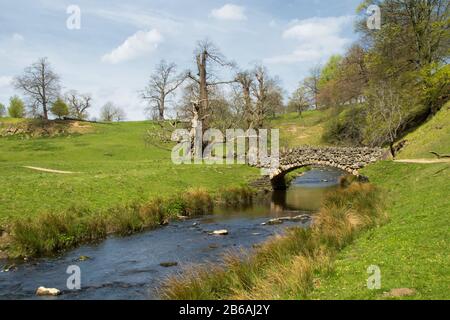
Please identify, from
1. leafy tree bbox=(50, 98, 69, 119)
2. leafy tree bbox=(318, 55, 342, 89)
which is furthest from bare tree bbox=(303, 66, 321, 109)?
leafy tree bbox=(50, 98, 69, 119)

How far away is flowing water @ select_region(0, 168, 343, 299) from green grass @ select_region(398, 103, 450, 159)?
10122 mm

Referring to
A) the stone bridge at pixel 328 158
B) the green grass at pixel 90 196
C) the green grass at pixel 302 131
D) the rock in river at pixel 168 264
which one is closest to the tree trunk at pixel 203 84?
the green grass at pixel 90 196

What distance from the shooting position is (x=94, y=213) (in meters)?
23.3

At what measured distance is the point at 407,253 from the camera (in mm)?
11625

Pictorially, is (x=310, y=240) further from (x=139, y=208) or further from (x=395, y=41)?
(x=395, y=41)

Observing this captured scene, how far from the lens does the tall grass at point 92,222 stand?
18.8 m

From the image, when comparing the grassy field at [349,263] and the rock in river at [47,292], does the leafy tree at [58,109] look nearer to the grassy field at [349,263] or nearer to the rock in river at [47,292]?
the rock in river at [47,292]

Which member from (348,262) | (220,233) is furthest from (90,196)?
(348,262)

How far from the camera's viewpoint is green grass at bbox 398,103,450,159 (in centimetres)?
3072

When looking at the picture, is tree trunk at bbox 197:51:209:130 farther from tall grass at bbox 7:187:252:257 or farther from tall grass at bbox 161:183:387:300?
tall grass at bbox 161:183:387:300

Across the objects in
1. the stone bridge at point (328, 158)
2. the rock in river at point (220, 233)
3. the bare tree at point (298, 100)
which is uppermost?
the bare tree at point (298, 100)

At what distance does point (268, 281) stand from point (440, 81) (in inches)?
1391

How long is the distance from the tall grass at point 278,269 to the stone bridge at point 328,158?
1751 centimetres

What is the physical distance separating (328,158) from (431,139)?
8.03 metres
